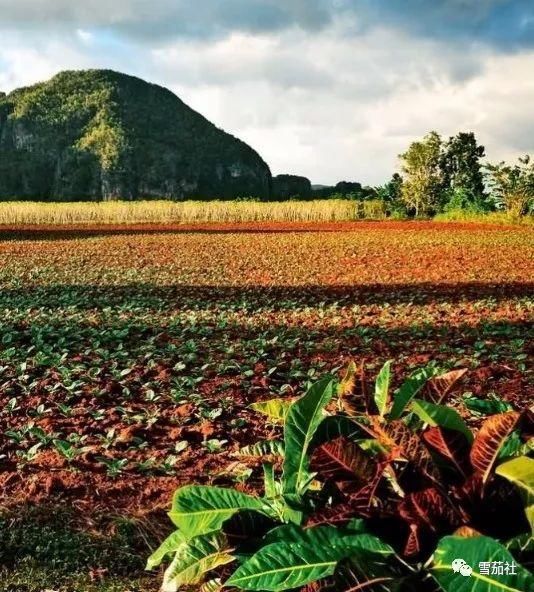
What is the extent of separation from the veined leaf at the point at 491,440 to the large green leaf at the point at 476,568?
0.25 m

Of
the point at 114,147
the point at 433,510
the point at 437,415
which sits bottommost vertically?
the point at 433,510

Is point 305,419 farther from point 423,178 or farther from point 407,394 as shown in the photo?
point 423,178

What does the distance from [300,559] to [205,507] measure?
41 centimetres

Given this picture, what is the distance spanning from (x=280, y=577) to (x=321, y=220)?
34.7 m

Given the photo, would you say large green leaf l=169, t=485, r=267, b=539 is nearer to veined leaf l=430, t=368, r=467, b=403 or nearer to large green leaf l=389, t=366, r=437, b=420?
large green leaf l=389, t=366, r=437, b=420

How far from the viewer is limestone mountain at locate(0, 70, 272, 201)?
91438 mm

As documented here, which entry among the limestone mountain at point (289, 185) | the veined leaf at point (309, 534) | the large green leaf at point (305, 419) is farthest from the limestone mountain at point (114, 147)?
the veined leaf at point (309, 534)

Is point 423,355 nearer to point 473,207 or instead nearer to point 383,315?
point 383,315

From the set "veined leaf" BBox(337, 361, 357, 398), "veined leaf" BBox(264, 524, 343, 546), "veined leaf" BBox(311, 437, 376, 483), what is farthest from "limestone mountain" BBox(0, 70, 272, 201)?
"veined leaf" BBox(264, 524, 343, 546)

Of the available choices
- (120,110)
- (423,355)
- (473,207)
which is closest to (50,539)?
(423,355)

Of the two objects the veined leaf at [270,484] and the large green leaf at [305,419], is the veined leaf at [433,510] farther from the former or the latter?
the veined leaf at [270,484]

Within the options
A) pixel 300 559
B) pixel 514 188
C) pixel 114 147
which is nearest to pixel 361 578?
pixel 300 559

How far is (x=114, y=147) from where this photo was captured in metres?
91.6

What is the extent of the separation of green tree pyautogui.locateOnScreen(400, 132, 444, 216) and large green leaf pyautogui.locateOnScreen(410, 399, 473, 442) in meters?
37.4
